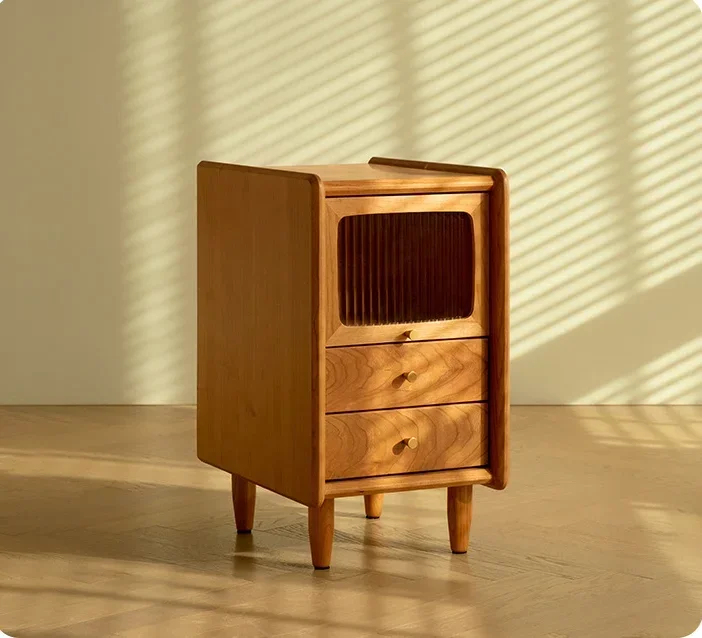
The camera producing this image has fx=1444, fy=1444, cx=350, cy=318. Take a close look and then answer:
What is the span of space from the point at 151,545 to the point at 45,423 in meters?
1.27

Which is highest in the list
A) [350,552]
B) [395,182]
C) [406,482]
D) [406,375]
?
[395,182]

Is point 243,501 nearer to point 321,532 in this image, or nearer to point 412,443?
point 321,532

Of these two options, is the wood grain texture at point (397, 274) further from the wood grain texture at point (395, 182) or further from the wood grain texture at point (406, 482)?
the wood grain texture at point (406, 482)

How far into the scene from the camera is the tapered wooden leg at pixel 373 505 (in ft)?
9.62

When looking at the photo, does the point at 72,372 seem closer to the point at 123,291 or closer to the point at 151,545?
the point at 123,291

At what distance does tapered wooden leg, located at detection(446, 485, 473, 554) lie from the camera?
8.73 feet

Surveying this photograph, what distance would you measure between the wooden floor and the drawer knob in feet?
0.73

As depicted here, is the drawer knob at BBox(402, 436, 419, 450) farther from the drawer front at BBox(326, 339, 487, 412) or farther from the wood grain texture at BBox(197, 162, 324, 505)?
the wood grain texture at BBox(197, 162, 324, 505)

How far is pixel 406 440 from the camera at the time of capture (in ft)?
8.39

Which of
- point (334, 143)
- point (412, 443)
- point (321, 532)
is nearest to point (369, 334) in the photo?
point (412, 443)

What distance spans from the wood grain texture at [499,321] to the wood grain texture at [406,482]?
0.13ft

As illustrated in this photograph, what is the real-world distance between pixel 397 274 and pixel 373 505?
0.58 meters

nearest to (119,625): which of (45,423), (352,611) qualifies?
(352,611)

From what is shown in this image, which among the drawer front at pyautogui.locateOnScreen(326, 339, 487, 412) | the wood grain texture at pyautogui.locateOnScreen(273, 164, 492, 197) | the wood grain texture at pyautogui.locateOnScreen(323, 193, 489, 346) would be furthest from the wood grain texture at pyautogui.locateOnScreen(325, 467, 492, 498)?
the wood grain texture at pyautogui.locateOnScreen(273, 164, 492, 197)
